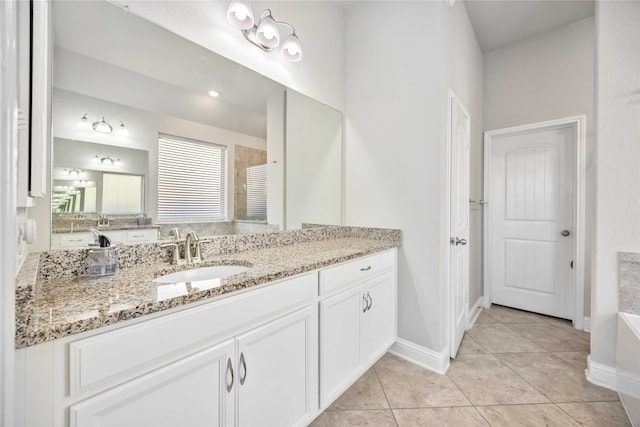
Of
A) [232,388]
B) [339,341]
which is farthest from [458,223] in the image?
[232,388]

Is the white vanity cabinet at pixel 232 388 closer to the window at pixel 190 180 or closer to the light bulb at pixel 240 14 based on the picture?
the window at pixel 190 180

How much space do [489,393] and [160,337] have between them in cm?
187

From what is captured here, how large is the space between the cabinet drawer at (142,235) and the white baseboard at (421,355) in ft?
5.89

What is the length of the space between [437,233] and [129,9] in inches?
81.6

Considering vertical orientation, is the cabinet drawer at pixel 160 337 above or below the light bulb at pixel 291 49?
below

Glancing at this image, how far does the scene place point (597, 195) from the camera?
68.0 inches

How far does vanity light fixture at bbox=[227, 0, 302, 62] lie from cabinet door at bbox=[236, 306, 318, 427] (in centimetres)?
157

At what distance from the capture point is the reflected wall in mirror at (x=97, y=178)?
3.63 feet

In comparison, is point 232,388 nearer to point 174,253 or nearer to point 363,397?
point 174,253

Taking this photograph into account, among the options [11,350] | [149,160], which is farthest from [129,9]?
[11,350]

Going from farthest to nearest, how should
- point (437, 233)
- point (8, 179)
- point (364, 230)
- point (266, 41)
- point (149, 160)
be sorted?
point (364, 230), point (437, 233), point (266, 41), point (149, 160), point (8, 179)

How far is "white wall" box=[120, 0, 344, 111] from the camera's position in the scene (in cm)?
138

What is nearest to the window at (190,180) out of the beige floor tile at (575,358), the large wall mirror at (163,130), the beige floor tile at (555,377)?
the large wall mirror at (163,130)

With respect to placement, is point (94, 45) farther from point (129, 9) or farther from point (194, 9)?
point (194, 9)
